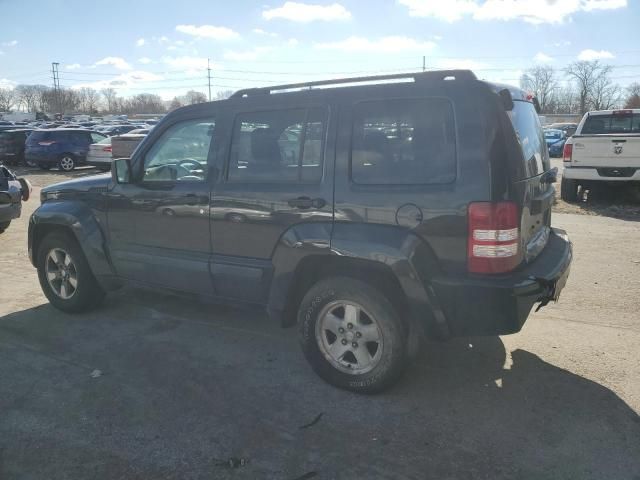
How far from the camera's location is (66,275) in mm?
5078

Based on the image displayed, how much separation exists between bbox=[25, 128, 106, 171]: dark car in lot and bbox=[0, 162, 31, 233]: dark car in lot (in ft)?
42.8

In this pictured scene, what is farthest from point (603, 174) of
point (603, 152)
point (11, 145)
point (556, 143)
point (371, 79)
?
point (11, 145)

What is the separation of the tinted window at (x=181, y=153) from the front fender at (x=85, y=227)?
756 millimetres

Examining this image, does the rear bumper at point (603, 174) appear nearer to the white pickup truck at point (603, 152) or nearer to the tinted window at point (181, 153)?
the white pickup truck at point (603, 152)

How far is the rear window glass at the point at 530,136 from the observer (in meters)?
3.30

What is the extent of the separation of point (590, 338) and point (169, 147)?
12.4 ft

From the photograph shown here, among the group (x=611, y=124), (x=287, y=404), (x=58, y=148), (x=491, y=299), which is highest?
(x=611, y=124)

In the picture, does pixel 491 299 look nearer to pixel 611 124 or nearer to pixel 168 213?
pixel 168 213

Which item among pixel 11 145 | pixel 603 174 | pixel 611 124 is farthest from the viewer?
pixel 11 145

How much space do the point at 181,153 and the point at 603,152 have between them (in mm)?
9219

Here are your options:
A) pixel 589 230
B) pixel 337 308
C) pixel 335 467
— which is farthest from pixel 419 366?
pixel 589 230

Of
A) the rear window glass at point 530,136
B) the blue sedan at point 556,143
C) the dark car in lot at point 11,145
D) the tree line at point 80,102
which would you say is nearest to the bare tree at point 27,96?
the tree line at point 80,102

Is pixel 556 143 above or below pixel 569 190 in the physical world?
above

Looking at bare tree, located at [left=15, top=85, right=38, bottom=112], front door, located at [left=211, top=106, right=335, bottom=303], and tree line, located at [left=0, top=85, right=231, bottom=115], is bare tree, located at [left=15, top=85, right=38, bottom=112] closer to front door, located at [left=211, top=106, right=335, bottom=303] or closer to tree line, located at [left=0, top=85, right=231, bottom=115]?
tree line, located at [left=0, top=85, right=231, bottom=115]
